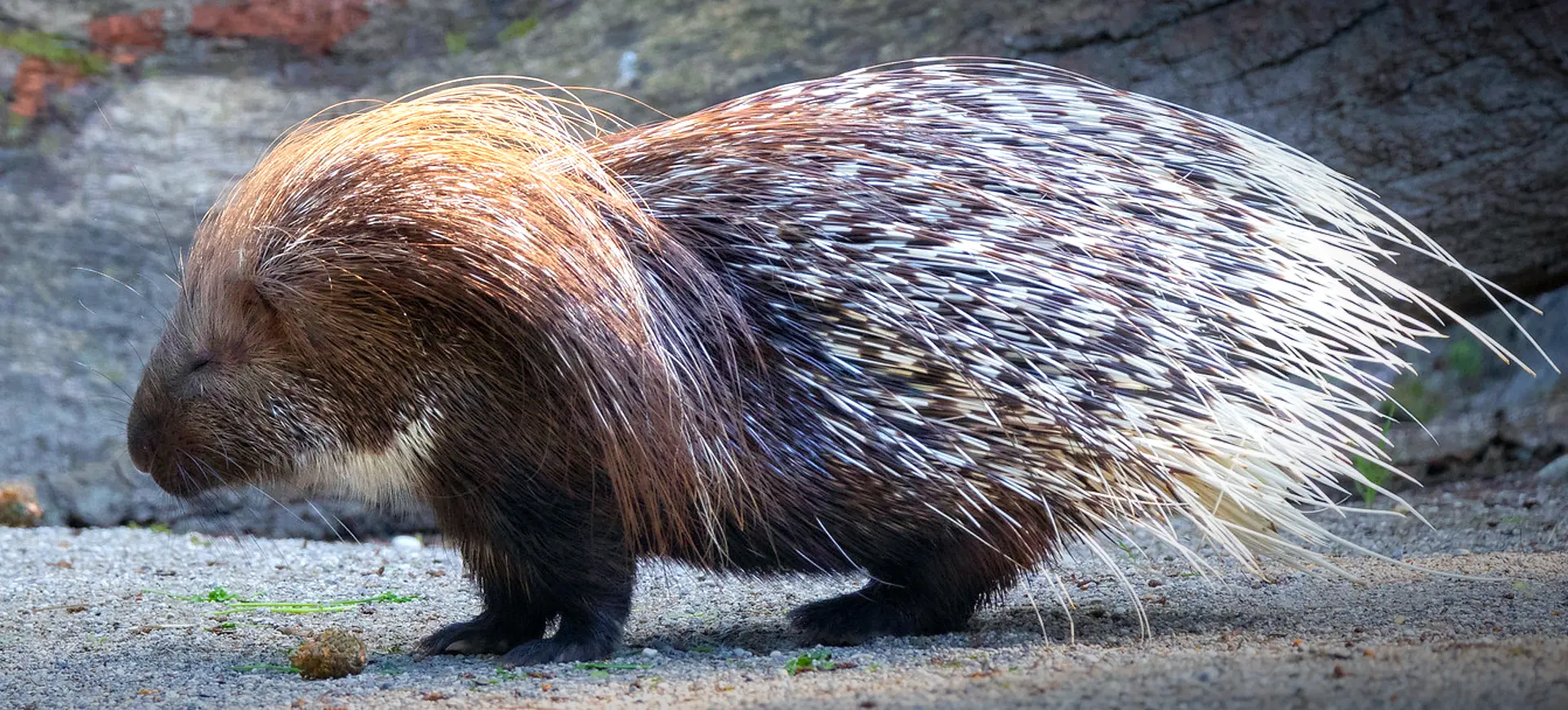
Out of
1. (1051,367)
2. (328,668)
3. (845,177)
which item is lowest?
(328,668)

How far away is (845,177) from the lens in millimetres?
2680

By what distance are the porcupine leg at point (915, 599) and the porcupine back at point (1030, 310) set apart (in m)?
0.11

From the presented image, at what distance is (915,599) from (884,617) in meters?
0.08

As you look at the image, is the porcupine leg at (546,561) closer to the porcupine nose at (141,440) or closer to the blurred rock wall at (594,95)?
the porcupine nose at (141,440)

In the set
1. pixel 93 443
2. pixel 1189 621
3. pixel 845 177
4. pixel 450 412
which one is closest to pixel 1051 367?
pixel 845 177

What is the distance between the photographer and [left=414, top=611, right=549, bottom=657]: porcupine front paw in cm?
297

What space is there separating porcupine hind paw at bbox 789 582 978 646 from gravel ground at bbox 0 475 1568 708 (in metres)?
0.07

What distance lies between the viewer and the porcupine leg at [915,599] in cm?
279

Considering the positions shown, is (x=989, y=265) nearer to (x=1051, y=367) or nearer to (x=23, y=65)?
(x=1051, y=367)

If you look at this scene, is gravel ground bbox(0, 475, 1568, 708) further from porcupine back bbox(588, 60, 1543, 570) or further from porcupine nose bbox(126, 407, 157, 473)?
porcupine nose bbox(126, 407, 157, 473)

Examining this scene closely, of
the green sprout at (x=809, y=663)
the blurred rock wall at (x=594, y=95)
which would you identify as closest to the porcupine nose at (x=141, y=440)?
the green sprout at (x=809, y=663)

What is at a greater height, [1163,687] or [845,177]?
[845,177]

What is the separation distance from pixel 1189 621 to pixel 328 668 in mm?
1814

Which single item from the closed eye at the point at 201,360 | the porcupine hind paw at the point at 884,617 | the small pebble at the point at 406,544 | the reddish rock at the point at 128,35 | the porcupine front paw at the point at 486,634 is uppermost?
the reddish rock at the point at 128,35
